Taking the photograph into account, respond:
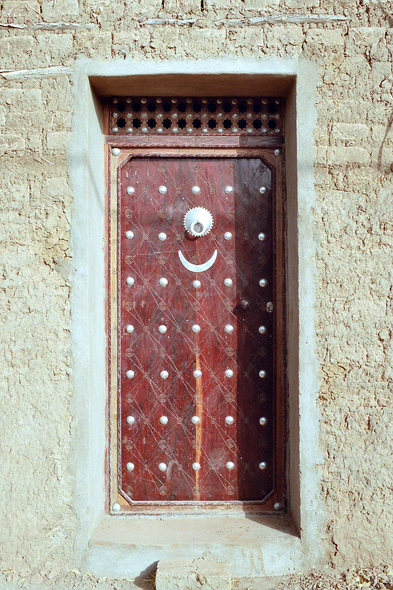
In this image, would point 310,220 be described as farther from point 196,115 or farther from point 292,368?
point 196,115

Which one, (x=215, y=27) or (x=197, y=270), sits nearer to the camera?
(x=215, y=27)

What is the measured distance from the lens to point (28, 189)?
2760mm

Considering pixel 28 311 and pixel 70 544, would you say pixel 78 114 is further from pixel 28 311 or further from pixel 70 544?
pixel 70 544

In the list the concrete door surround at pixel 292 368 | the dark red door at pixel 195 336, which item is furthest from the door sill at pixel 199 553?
the dark red door at pixel 195 336

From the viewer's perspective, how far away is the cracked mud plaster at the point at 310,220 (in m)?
2.69

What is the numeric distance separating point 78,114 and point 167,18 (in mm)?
687

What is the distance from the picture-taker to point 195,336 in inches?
119

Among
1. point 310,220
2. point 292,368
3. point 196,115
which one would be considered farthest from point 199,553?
point 196,115

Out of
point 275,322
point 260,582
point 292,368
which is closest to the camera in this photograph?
point 260,582

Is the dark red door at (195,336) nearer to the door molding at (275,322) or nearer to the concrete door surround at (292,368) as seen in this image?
the door molding at (275,322)

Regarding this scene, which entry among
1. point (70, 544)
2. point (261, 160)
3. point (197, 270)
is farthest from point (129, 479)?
point (261, 160)

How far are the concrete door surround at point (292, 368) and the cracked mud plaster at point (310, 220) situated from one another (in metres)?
0.05

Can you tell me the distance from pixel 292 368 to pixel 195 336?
574mm

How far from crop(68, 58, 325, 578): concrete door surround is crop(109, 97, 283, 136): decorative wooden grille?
0.19 metres
